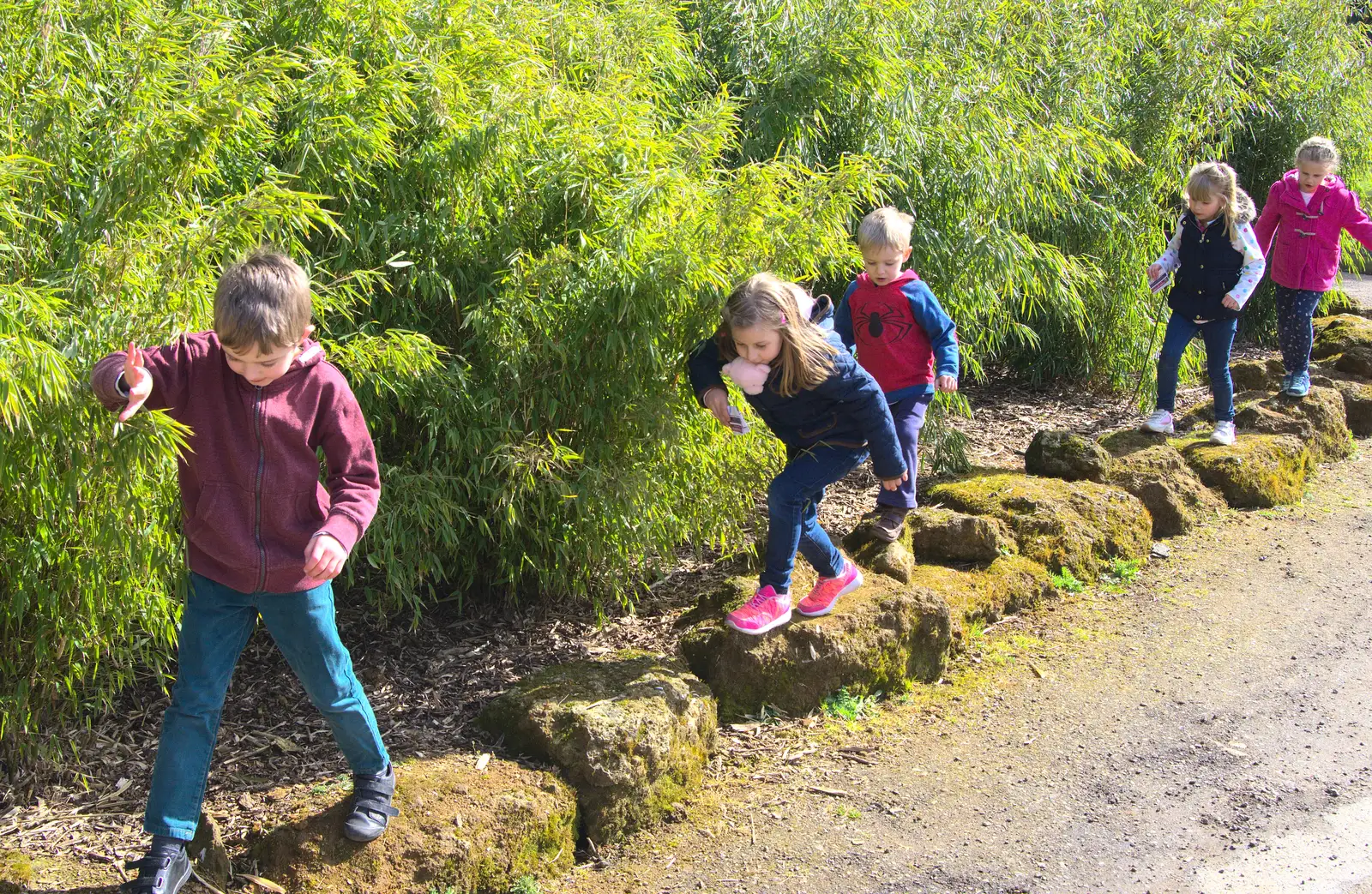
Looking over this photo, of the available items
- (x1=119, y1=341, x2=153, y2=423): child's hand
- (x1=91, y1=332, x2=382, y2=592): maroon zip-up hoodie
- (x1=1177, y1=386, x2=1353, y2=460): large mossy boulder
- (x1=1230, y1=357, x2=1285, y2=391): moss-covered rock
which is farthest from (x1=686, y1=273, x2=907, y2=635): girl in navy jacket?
(x1=1230, y1=357, x2=1285, y2=391): moss-covered rock

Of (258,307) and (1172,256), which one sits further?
(1172,256)

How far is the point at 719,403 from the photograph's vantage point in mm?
3131

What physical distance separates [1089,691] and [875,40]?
2.53m

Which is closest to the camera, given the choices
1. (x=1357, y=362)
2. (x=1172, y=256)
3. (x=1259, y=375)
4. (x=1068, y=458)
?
(x=1068, y=458)

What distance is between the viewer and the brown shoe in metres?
3.92

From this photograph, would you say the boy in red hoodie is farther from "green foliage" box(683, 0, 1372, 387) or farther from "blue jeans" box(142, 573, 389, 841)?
"blue jeans" box(142, 573, 389, 841)

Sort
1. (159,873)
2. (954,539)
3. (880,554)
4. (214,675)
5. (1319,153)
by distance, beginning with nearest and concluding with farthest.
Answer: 1. (159,873)
2. (214,675)
3. (880,554)
4. (954,539)
5. (1319,153)

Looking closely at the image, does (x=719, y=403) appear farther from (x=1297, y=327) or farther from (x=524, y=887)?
(x=1297, y=327)

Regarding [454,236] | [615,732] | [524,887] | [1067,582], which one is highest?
[454,236]

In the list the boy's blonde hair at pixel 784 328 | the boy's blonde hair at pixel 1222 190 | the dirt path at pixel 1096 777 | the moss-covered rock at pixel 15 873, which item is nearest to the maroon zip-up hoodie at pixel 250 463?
the moss-covered rock at pixel 15 873

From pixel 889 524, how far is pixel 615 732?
1.48 meters

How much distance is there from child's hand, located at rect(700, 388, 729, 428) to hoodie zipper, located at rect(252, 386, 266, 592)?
120cm

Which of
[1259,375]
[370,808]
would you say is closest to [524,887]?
[370,808]

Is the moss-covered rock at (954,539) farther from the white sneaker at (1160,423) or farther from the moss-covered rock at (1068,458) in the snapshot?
the white sneaker at (1160,423)
